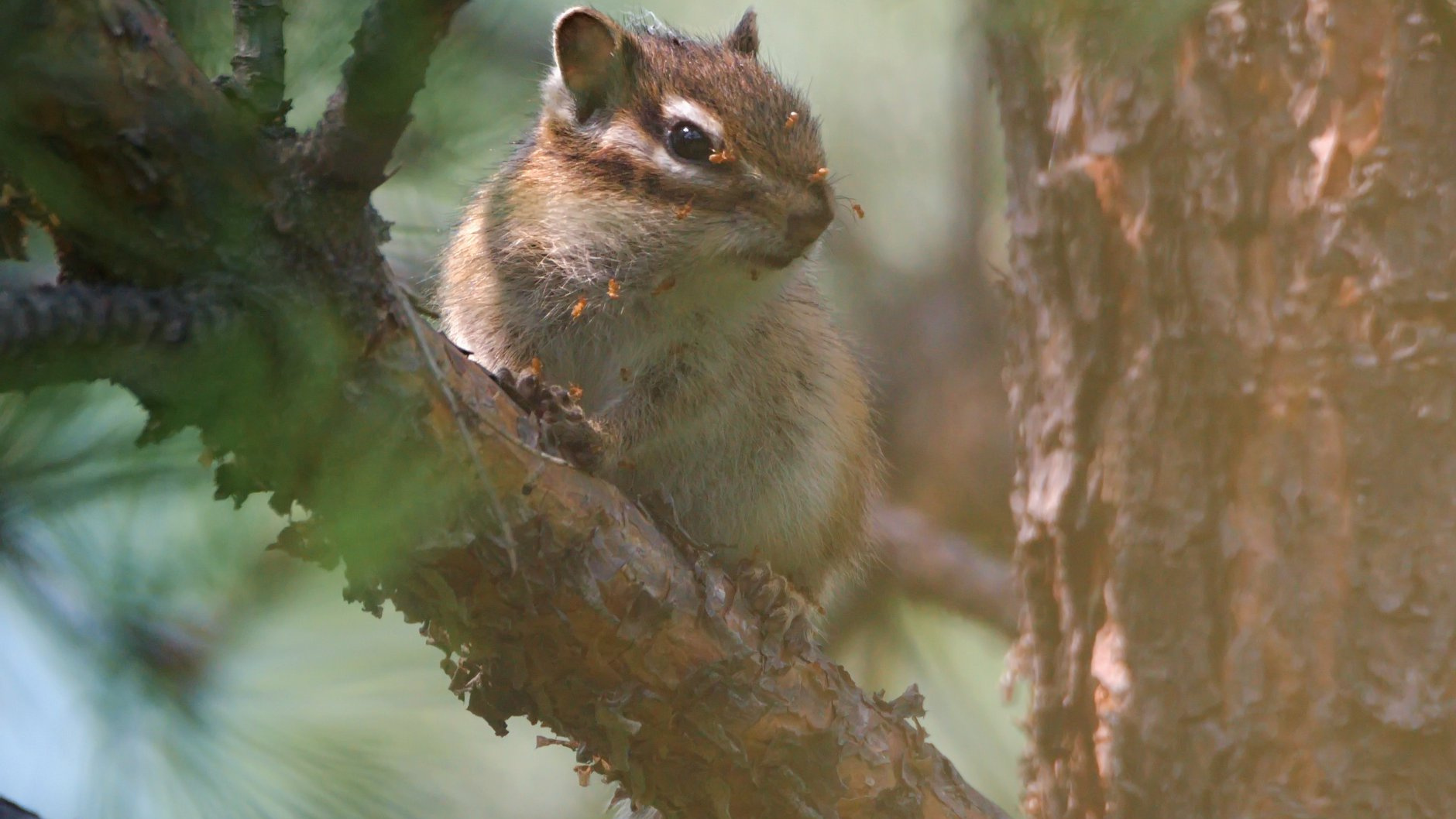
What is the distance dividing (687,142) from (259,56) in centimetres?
114

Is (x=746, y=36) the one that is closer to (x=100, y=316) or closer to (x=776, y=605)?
(x=776, y=605)

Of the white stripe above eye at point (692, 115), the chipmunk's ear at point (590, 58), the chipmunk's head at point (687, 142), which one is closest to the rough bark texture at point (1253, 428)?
the chipmunk's head at point (687, 142)

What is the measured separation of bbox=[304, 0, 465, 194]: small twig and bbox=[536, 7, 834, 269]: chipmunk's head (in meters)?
1.00

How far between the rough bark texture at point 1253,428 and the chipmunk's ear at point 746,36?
75 centimetres

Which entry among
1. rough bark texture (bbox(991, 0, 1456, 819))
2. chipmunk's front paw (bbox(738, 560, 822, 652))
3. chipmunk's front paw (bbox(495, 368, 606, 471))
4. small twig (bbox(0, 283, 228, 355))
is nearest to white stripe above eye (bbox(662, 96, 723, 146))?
chipmunk's front paw (bbox(495, 368, 606, 471))

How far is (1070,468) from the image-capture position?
3613mm

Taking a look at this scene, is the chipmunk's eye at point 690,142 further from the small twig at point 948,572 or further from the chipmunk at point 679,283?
the small twig at point 948,572

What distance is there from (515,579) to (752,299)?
0.85 m

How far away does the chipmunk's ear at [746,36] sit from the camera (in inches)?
120

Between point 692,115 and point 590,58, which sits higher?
point 590,58

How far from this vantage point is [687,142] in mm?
2465

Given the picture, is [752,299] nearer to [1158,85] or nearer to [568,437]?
[568,437]

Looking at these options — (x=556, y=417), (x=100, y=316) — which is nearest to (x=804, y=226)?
(x=556, y=417)

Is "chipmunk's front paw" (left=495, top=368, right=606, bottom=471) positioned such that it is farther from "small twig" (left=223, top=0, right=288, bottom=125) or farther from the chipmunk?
"small twig" (left=223, top=0, right=288, bottom=125)
